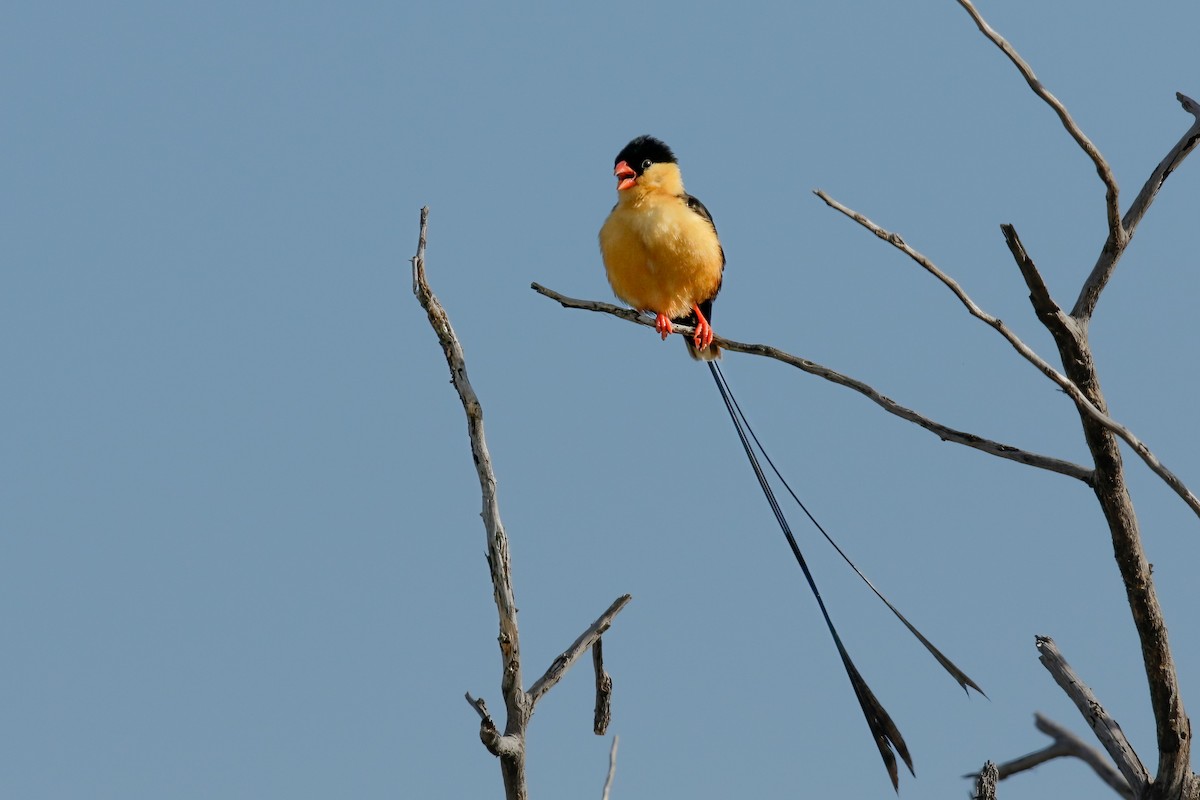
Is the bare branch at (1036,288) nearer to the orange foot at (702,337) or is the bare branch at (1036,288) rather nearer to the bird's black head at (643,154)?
the orange foot at (702,337)

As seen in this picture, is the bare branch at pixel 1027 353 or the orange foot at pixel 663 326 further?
the orange foot at pixel 663 326

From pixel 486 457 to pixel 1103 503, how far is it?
3.88 feet

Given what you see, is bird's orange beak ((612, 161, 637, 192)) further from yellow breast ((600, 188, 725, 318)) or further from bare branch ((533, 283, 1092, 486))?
bare branch ((533, 283, 1092, 486))

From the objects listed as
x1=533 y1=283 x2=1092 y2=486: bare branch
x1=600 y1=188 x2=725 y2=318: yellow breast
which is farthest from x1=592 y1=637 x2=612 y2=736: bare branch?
x1=600 y1=188 x2=725 y2=318: yellow breast

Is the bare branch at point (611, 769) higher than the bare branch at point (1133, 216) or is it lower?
lower

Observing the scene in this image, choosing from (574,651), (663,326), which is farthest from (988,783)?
(663,326)

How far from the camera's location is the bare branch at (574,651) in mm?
2479

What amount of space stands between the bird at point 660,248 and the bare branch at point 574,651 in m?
1.49

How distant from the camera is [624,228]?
430 centimetres

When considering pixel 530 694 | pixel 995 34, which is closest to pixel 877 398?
pixel 995 34

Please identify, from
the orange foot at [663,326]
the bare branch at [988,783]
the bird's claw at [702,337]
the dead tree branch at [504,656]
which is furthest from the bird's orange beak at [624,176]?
the bare branch at [988,783]

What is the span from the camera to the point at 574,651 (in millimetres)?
2584

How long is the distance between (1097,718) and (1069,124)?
1.25 metres

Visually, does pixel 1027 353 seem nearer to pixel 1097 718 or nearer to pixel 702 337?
pixel 1097 718
